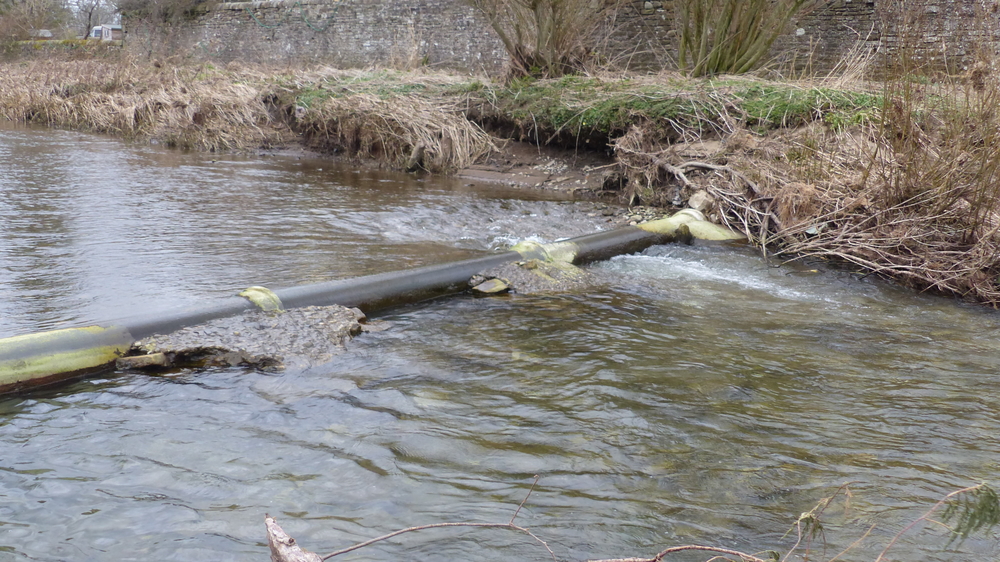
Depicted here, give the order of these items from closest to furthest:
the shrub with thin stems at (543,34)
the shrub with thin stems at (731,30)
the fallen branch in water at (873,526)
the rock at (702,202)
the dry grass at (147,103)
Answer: the fallen branch in water at (873,526) < the rock at (702,202) < the shrub with thin stems at (731,30) < the shrub with thin stems at (543,34) < the dry grass at (147,103)

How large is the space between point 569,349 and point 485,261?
170 centimetres

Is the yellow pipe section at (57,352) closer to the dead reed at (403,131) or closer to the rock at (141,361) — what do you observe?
the rock at (141,361)

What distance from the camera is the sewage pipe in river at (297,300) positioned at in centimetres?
353

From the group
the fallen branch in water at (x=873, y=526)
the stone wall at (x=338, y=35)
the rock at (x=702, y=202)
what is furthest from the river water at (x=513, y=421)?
the stone wall at (x=338, y=35)

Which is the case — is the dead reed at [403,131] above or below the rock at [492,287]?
above

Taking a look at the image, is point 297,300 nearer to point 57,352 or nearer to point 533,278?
point 57,352

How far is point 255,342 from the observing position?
160 inches

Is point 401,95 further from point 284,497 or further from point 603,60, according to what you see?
point 284,497

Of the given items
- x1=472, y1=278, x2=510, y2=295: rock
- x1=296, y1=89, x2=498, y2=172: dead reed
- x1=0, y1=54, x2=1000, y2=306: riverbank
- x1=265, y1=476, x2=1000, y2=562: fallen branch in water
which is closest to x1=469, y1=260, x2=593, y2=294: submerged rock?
x1=472, y1=278, x2=510, y2=295: rock

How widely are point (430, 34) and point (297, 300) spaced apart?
693 inches

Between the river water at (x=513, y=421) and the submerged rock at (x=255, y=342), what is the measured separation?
110 millimetres

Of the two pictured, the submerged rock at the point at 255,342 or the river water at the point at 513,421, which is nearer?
the river water at the point at 513,421

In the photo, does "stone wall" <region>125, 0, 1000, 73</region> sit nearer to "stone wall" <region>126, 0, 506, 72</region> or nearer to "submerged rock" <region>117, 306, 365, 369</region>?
"stone wall" <region>126, 0, 506, 72</region>

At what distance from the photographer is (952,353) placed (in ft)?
15.1
